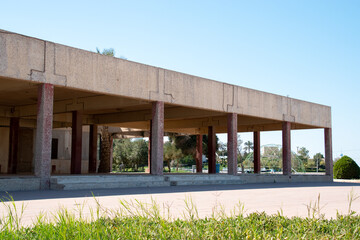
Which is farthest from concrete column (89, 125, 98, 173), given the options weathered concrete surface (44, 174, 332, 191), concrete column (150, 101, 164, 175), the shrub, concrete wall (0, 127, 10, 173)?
the shrub

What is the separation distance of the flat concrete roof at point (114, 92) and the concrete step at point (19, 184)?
3516mm

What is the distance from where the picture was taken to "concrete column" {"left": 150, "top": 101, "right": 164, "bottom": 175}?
20125 mm

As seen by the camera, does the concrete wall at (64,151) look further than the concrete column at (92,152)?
Yes

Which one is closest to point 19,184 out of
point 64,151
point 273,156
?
point 64,151

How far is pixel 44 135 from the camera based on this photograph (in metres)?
16.0

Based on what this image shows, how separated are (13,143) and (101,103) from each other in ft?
28.4

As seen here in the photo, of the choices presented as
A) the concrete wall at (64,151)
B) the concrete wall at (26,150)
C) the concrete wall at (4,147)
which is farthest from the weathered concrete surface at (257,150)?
the concrete wall at (4,147)

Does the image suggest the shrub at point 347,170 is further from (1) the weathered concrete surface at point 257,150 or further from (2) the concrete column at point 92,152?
(2) the concrete column at point 92,152

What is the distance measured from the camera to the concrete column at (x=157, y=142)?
792 inches

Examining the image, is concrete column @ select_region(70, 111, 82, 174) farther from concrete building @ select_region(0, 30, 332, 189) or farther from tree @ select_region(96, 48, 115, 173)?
tree @ select_region(96, 48, 115, 173)

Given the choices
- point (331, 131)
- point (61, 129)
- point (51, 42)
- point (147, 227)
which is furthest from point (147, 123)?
point (147, 227)

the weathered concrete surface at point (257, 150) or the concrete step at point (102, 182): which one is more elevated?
the weathered concrete surface at point (257, 150)

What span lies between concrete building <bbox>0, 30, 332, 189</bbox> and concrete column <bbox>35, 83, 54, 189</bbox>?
A: 4 centimetres

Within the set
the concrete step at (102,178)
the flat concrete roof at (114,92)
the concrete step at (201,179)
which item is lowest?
the concrete step at (201,179)
